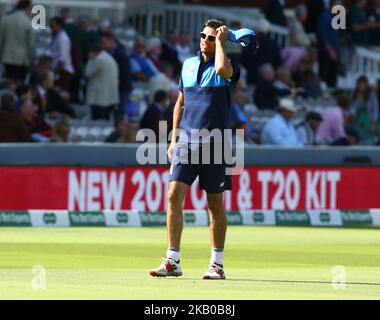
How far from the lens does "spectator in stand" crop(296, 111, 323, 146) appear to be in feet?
91.5

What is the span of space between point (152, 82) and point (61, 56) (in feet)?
6.71

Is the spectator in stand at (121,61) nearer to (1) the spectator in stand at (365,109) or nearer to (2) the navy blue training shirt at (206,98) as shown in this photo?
(1) the spectator in stand at (365,109)


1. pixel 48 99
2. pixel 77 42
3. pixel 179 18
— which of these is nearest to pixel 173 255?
pixel 48 99

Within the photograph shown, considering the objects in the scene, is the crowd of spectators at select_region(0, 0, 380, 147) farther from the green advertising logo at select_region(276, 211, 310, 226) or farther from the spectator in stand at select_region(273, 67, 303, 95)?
the green advertising logo at select_region(276, 211, 310, 226)

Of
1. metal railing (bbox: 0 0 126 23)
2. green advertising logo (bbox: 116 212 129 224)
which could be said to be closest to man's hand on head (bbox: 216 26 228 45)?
green advertising logo (bbox: 116 212 129 224)

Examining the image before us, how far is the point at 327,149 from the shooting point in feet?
83.4

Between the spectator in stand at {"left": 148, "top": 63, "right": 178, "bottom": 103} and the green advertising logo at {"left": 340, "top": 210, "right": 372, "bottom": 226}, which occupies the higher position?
the spectator in stand at {"left": 148, "top": 63, "right": 178, "bottom": 103}

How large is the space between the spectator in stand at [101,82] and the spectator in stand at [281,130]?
2874mm

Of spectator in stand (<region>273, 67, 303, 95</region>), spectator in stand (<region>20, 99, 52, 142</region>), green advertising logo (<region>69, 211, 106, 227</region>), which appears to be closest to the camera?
green advertising logo (<region>69, 211, 106, 227</region>)

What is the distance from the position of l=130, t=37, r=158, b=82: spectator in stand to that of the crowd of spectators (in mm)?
20

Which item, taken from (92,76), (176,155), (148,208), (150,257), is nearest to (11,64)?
(92,76)

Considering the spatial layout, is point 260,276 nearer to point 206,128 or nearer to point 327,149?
point 206,128

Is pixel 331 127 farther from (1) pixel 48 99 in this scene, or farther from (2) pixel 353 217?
(1) pixel 48 99

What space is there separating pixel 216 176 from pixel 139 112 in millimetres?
14451
